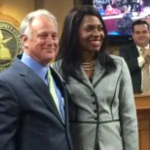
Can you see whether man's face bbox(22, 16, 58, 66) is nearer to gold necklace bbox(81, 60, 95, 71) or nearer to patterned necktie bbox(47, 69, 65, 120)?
patterned necktie bbox(47, 69, 65, 120)

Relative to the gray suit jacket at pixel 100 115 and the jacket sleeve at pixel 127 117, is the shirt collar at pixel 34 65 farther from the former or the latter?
the jacket sleeve at pixel 127 117

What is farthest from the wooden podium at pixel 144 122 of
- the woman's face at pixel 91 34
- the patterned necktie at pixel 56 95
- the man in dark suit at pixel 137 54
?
the patterned necktie at pixel 56 95

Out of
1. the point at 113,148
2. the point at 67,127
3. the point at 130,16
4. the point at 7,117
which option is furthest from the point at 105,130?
the point at 130,16

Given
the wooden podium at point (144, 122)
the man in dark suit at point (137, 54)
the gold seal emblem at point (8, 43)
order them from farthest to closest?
the gold seal emblem at point (8, 43) < the man in dark suit at point (137, 54) < the wooden podium at point (144, 122)

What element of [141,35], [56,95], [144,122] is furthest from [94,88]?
[141,35]

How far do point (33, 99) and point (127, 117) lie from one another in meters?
0.55

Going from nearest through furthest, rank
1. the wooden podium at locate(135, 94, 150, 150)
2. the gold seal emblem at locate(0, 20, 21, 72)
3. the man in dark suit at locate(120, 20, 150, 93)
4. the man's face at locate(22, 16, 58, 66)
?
the man's face at locate(22, 16, 58, 66)
the wooden podium at locate(135, 94, 150, 150)
the man in dark suit at locate(120, 20, 150, 93)
the gold seal emblem at locate(0, 20, 21, 72)

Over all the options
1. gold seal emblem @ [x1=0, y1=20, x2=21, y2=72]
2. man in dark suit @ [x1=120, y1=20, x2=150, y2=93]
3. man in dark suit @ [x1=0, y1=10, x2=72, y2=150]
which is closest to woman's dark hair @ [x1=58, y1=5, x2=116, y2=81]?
man in dark suit @ [x1=0, y1=10, x2=72, y2=150]

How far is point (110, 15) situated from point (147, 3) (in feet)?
1.58

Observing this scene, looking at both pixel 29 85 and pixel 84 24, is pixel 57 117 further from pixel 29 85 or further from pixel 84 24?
pixel 84 24

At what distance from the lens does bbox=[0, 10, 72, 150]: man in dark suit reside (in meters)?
1.63

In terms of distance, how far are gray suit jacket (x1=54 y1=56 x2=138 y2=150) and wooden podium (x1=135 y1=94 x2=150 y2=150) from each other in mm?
732

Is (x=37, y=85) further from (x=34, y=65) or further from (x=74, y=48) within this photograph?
(x=74, y=48)

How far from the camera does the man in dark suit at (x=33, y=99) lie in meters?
1.63
